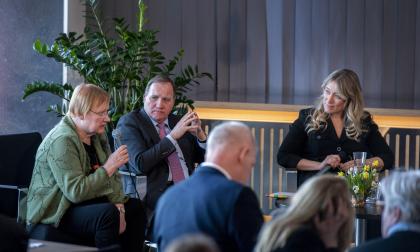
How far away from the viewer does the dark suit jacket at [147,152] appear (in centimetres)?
503

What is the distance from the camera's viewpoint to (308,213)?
2627 mm

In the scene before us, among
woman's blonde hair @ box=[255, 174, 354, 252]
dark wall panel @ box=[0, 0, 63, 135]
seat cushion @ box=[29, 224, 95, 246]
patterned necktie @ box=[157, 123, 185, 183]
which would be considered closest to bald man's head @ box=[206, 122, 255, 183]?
woman's blonde hair @ box=[255, 174, 354, 252]

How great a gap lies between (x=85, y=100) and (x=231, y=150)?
1.74 meters

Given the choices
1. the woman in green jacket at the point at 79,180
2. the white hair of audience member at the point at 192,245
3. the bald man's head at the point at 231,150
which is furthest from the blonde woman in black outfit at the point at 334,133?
the white hair of audience member at the point at 192,245

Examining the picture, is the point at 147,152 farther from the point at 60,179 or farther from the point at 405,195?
the point at 405,195

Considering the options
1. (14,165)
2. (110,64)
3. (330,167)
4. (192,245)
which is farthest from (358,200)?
(192,245)

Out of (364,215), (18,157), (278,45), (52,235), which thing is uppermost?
(278,45)

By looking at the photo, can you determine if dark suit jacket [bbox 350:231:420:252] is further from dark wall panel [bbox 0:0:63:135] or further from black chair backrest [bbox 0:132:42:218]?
dark wall panel [bbox 0:0:63:135]

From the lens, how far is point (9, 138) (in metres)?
4.80

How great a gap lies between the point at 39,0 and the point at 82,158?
2200 millimetres

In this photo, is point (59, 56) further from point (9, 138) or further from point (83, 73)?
point (9, 138)

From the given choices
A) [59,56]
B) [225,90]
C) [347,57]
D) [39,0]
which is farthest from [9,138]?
[347,57]

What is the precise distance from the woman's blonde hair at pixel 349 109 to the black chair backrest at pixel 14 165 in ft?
5.84

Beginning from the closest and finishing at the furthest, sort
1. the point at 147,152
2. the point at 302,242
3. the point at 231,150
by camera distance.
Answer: the point at 302,242 < the point at 231,150 < the point at 147,152
